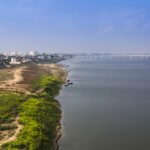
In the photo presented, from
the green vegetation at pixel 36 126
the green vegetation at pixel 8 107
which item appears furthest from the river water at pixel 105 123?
the green vegetation at pixel 8 107

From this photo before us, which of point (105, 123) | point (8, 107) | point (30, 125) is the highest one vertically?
point (8, 107)

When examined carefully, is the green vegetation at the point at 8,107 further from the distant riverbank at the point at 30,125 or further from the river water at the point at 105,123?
the river water at the point at 105,123

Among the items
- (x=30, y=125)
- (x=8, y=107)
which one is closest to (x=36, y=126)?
(x=30, y=125)

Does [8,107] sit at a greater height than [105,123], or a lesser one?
greater

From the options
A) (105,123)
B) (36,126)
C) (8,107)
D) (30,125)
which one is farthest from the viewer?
(8,107)

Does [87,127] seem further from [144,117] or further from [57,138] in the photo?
[144,117]

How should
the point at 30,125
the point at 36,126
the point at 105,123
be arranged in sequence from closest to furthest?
the point at 36,126 → the point at 30,125 → the point at 105,123

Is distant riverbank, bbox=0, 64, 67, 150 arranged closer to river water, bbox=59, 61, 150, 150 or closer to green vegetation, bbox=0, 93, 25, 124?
green vegetation, bbox=0, 93, 25, 124

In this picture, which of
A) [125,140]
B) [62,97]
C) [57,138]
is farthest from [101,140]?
[62,97]

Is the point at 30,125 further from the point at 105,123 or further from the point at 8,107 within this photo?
the point at 105,123

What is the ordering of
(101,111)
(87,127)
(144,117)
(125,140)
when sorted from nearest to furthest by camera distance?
(125,140)
(87,127)
(144,117)
(101,111)

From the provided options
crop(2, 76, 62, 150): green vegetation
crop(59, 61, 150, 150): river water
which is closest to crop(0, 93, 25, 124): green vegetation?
crop(2, 76, 62, 150): green vegetation
